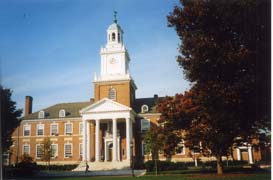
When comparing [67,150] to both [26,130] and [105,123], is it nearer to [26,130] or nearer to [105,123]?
[26,130]

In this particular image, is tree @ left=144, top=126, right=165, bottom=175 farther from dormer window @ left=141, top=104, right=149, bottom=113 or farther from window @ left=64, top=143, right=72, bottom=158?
window @ left=64, top=143, right=72, bottom=158

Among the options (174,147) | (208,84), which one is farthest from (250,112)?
(174,147)

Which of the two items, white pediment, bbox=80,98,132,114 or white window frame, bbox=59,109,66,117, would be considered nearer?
white pediment, bbox=80,98,132,114

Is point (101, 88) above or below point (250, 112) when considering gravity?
above

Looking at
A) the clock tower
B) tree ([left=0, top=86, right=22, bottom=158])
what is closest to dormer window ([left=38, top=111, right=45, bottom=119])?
the clock tower

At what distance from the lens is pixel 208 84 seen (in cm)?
1220

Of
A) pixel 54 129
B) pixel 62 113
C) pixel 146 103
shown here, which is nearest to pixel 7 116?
pixel 62 113

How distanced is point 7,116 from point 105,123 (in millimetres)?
24311

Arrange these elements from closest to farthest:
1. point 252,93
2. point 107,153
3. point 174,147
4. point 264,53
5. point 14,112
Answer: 1. point 264,53
2. point 252,93
3. point 14,112
4. point 174,147
5. point 107,153

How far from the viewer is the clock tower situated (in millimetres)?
38531

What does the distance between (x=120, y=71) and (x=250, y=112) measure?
1103 inches

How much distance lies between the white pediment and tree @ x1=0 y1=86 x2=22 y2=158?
67.7ft

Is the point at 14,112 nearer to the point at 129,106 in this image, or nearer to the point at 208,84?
the point at 208,84

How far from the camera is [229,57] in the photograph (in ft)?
36.5
